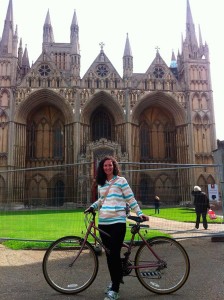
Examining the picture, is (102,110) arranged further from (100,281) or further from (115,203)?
(115,203)

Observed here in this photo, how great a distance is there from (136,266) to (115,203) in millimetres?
911

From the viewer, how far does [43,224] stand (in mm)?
7992

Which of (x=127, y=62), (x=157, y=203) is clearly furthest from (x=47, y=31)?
(x=157, y=203)

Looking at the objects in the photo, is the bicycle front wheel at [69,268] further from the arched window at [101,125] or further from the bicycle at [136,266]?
the arched window at [101,125]

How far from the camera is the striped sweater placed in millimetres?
3969

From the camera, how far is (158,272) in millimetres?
4070

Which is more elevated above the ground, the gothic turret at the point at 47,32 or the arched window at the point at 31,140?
the gothic turret at the point at 47,32

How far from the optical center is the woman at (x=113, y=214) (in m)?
3.87

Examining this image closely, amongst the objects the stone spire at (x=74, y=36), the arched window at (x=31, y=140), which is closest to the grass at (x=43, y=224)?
the arched window at (x=31, y=140)

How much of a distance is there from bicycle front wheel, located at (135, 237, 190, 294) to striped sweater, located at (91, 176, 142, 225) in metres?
0.57

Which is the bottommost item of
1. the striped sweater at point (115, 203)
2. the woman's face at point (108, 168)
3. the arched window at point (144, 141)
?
the striped sweater at point (115, 203)

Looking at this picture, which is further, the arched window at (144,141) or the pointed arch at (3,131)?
the arched window at (144,141)

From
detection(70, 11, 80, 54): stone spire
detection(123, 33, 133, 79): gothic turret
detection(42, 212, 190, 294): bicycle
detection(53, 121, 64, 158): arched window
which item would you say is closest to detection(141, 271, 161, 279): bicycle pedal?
detection(42, 212, 190, 294): bicycle

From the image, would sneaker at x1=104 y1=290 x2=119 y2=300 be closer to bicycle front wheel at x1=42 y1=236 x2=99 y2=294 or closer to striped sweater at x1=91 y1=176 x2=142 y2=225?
bicycle front wheel at x1=42 y1=236 x2=99 y2=294
